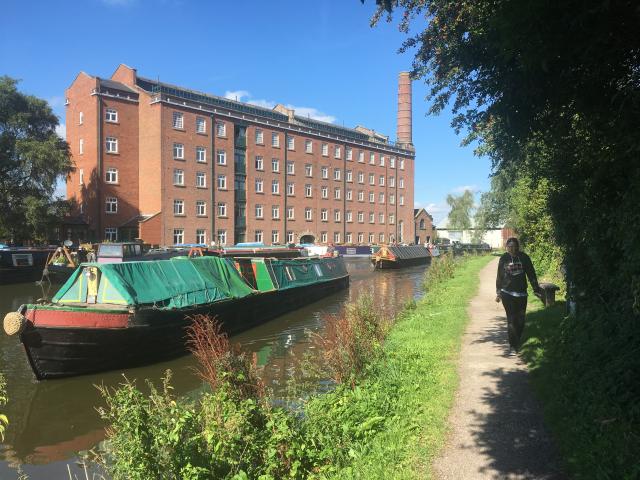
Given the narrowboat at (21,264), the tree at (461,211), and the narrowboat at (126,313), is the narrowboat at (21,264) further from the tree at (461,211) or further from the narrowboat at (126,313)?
the tree at (461,211)

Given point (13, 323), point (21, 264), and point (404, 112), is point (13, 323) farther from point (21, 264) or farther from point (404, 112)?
point (404, 112)

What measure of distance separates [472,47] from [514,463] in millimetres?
4254

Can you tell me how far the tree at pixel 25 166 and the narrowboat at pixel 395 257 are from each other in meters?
23.2

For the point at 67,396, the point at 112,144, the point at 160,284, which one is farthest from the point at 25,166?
the point at 67,396

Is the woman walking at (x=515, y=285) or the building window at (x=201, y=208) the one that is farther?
the building window at (x=201, y=208)

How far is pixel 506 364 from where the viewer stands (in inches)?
272

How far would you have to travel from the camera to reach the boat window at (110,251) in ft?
82.9

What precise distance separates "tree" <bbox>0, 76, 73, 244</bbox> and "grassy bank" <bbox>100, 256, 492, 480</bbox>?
1315 inches

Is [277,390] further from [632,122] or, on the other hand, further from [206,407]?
[632,122]


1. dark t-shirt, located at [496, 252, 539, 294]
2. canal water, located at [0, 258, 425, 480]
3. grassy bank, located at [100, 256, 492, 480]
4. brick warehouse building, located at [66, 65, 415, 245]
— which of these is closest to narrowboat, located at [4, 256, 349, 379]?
canal water, located at [0, 258, 425, 480]

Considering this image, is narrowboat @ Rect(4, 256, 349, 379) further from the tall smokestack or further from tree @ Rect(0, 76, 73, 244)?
the tall smokestack

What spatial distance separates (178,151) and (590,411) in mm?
42623

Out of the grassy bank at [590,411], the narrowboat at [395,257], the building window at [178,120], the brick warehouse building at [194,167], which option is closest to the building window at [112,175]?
the brick warehouse building at [194,167]

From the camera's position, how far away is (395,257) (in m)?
39.4
